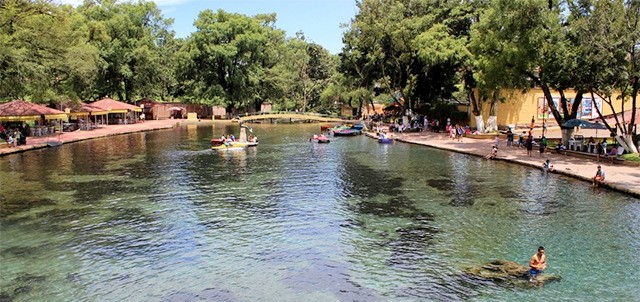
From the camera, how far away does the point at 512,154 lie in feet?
121

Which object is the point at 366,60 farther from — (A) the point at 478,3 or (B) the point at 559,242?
(B) the point at 559,242

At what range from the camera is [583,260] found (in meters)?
15.9

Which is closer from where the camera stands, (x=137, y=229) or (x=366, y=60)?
(x=137, y=229)

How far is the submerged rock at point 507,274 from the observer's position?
14320mm

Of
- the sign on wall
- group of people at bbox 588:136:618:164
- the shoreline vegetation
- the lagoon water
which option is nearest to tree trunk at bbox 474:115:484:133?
the shoreline vegetation

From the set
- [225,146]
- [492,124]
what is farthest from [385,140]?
[225,146]

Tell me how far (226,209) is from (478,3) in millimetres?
39110

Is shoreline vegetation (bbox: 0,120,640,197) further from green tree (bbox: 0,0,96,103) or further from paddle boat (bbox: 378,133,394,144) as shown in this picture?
green tree (bbox: 0,0,96,103)

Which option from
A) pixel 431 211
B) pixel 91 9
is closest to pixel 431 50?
pixel 431 211

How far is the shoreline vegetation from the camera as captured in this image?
26.1 meters

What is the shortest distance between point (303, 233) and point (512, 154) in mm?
23003

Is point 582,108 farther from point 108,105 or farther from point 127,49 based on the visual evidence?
point 127,49

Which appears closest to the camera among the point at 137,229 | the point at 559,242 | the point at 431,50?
the point at 559,242

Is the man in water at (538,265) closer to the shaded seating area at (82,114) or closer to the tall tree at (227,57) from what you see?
the shaded seating area at (82,114)
